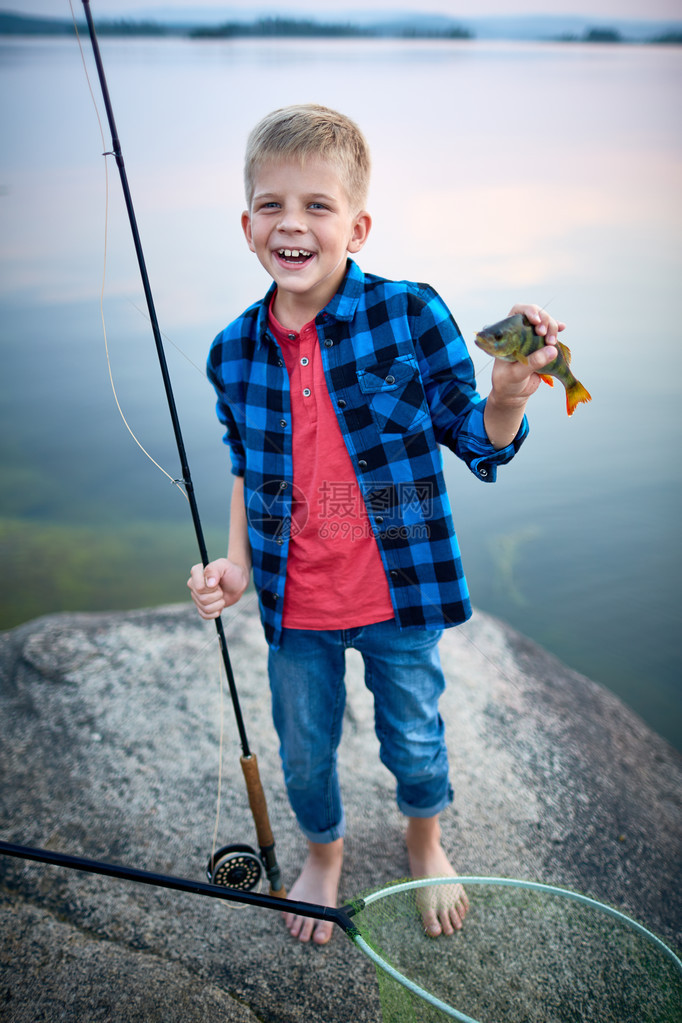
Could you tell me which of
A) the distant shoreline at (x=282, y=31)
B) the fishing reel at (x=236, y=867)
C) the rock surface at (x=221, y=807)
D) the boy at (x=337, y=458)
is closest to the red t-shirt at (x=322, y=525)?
the boy at (x=337, y=458)

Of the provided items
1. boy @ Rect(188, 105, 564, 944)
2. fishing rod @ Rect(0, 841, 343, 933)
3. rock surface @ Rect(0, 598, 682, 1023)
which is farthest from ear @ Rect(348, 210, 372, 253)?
rock surface @ Rect(0, 598, 682, 1023)

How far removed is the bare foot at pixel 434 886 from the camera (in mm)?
1203

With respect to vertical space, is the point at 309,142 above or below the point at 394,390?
above

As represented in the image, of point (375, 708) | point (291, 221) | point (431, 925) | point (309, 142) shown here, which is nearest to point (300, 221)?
point (291, 221)

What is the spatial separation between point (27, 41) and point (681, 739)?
13.8 feet

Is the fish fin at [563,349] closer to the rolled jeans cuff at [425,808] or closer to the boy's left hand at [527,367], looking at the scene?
the boy's left hand at [527,367]

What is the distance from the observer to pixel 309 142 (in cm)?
99

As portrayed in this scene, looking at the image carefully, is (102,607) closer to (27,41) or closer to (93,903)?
(93,903)

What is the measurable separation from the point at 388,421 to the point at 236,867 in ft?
2.89

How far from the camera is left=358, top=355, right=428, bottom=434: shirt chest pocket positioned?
1.07 metres

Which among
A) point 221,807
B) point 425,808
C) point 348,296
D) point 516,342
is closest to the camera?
point 516,342

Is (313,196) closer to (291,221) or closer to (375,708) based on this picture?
(291,221)

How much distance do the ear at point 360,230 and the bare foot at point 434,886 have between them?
1049 millimetres

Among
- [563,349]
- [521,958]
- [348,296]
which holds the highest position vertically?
[348,296]
